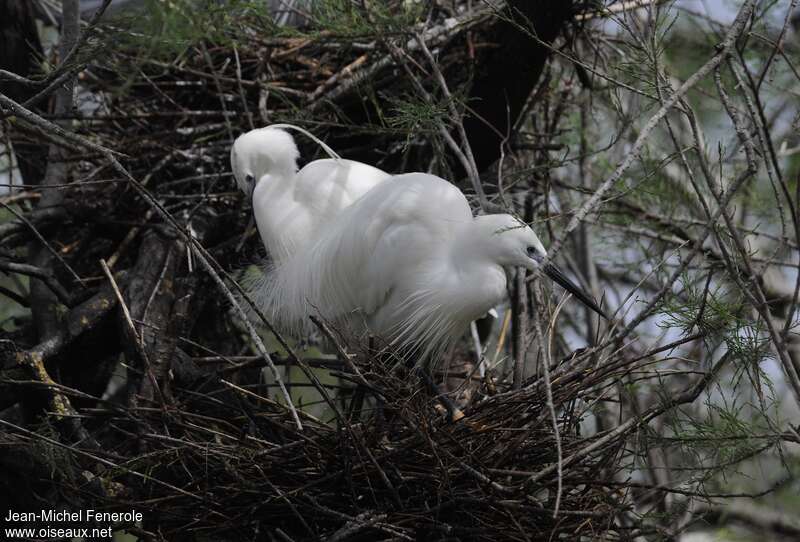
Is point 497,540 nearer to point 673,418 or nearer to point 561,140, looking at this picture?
point 673,418

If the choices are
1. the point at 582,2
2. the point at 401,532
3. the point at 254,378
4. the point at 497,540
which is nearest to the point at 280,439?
the point at 401,532

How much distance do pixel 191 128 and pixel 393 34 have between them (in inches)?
35.8

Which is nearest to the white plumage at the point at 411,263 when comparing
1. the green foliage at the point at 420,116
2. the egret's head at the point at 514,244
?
the egret's head at the point at 514,244

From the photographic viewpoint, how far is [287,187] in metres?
2.72

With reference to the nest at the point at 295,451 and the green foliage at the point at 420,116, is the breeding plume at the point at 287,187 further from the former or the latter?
the green foliage at the point at 420,116

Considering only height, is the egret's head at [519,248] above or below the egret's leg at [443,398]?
above

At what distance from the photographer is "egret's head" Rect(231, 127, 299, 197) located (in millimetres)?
2662

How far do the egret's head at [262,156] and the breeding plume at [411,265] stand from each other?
0.78 feet

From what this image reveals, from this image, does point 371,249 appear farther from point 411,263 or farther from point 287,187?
point 287,187

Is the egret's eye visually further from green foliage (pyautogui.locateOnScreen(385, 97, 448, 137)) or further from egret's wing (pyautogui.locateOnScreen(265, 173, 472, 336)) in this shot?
green foliage (pyautogui.locateOnScreen(385, 97, 448, 137))

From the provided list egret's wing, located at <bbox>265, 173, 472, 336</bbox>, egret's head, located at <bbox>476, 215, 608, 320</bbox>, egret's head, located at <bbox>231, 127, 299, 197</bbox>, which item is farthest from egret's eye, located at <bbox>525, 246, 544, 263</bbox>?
egret's head, located at <bbox>231, 127, 299, 197</bbox>

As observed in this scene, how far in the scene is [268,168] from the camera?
8.84 feet

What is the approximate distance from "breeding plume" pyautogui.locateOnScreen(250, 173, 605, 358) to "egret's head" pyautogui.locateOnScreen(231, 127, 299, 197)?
24 cm

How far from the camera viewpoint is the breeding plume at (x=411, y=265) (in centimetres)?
228
